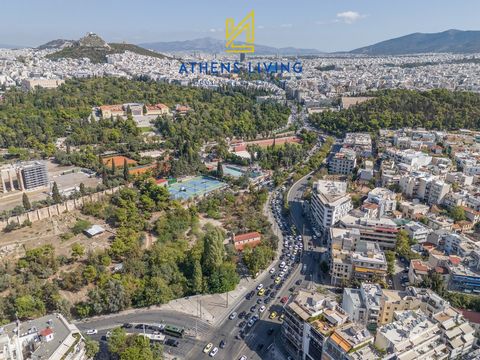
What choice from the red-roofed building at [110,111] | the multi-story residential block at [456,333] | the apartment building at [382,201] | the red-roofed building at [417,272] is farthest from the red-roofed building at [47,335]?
the red-roofed building at [110,111]

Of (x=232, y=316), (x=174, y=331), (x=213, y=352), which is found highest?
(x=174, y=331)

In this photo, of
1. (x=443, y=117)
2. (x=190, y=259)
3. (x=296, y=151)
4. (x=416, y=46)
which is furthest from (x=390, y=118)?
(x=416, y=46)

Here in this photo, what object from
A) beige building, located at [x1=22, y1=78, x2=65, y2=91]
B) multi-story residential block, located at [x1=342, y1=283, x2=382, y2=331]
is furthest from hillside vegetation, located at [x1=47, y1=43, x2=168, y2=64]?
multi-story residential block, located at [x1=342, y1=283, x2=382, y2=331]

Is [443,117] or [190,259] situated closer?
[190,259]

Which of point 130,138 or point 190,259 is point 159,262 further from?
point 130,138

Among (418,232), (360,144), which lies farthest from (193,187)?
(360,144)

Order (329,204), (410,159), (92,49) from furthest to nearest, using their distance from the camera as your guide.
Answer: (92,49)
(410,159)
(329,204)

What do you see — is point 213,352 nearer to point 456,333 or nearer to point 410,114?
point 456,333

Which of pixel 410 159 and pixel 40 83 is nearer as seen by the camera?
pixel 410 159
